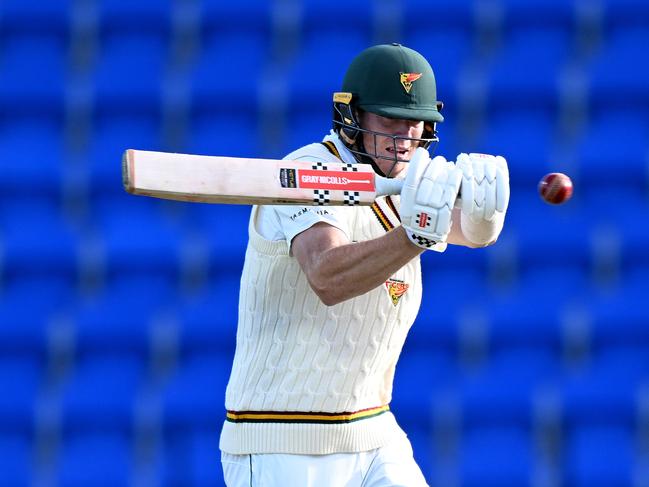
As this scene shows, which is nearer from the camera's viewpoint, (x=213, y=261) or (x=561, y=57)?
(x=213, y=261)

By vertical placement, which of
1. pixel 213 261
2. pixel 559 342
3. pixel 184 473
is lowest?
pixel 184 473

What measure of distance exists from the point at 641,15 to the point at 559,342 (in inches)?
56.1

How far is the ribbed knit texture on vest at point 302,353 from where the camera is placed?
2.51 metres

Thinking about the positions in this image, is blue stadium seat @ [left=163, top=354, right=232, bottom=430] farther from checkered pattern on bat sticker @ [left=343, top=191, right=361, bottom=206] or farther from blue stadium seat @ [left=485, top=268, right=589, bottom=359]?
checkered pattern on bat sticker @ [left=343, top=191, right=361, bottom=206]

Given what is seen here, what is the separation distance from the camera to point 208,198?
225 cm

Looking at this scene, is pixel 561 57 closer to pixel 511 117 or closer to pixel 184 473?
pixel 511 117

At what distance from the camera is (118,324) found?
15.4 feet

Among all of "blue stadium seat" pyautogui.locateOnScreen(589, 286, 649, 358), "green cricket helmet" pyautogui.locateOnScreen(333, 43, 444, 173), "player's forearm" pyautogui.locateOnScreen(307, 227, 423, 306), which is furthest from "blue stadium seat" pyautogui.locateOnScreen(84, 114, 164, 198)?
"player's forearm" pyautogui.locateOnScreen(307, 227, 423, 306)

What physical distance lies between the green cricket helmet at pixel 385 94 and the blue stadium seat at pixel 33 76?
2707mm

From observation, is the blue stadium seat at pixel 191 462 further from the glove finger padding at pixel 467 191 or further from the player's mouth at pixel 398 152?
the glove finger padding at pixel 467 191

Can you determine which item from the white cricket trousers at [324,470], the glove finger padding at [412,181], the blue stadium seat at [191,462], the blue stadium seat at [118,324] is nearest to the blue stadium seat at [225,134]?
the blue stadium seat at [118,324]

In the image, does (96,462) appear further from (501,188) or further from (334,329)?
(501,188)

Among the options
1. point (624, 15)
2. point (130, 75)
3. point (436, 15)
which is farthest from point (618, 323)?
point (130, 75)

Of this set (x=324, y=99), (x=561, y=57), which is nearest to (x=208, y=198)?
(x=324, y=99)
